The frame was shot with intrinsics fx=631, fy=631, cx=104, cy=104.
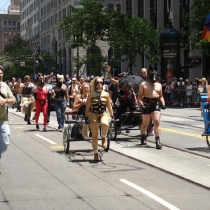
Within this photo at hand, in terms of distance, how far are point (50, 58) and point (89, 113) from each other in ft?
252

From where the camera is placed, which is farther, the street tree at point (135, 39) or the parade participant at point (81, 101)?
the street tree at point (135, 39)

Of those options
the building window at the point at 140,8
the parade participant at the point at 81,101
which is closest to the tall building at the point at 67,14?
the building window at the point at 140,8

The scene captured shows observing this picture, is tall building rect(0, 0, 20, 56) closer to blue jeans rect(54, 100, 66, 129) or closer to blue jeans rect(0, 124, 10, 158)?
blue jeans rect(54, 100, 66, 129)

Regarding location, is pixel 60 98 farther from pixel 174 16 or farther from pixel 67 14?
pixel 67 14

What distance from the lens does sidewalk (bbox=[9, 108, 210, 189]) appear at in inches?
406

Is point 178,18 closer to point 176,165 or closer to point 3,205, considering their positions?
point 176,165

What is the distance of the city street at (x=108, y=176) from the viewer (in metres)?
8.06

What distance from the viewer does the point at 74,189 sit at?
901 cm

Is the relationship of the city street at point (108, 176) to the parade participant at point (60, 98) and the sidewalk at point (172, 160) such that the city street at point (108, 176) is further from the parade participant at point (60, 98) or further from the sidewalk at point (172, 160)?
the parade participant at point (60, 98)

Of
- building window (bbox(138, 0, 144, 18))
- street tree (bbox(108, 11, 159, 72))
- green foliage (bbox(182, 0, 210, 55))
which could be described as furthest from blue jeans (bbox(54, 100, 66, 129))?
building window (bbox(138, 0, 144, 18))

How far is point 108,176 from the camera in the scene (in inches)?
404

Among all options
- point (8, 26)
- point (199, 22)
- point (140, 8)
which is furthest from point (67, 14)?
point (8, 26)

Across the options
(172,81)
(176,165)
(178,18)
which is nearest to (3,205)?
(176,165)

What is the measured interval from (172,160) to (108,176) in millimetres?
2307
